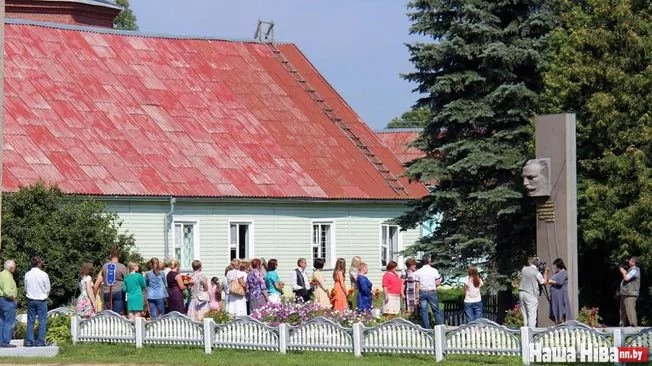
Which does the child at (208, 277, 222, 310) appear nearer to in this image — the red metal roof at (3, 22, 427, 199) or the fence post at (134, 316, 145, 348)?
the fence post at (134, 316, 145, 348)

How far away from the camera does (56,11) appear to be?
57.8 metres

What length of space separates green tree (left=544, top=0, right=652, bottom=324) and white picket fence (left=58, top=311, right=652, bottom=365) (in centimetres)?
968

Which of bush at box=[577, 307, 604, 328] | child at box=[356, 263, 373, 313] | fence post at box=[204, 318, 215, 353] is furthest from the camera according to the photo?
child at box=[356, 263, 373, 313]

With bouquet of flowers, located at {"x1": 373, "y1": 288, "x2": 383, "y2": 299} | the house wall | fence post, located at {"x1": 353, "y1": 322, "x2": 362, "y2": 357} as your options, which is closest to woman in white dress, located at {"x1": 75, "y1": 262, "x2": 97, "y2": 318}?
fence post, located at {"x1": 353, "y1": 322, "x2": 362, "y2": 357}

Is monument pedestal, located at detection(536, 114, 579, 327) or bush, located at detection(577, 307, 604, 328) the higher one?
monument pedestal, located at detection(536, 114, 579, 327)

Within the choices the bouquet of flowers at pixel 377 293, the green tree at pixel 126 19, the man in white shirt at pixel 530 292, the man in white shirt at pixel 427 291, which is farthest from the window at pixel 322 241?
the green tree at pixel 126 19

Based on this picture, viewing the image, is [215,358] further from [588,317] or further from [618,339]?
[588,317]

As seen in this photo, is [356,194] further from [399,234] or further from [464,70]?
[464,70]

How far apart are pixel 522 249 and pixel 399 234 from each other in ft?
53.0

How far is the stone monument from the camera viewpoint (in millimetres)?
30250

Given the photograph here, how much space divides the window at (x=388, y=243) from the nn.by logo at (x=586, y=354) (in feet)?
91.4

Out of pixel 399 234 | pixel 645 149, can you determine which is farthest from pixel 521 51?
pixel 399 234

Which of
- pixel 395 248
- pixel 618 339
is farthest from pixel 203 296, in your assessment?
pixel 395 248

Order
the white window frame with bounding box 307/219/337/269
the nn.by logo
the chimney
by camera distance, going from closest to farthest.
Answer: the nn.by logo < the white window frame with bounding box 307/219/337/269 < the chimney
